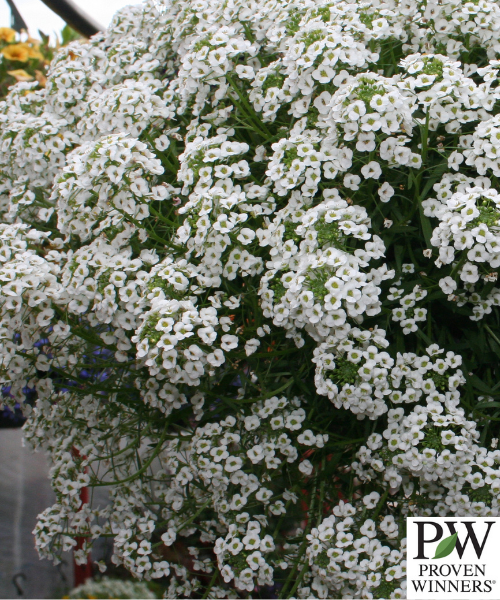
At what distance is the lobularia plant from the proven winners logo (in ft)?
0.16

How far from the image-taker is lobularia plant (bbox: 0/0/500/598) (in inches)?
59.9

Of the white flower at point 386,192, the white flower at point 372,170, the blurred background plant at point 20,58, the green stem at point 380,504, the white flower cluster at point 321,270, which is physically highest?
the blurred background plant at point 20,58

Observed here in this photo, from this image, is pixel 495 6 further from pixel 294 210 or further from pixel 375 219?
pixel 294 210

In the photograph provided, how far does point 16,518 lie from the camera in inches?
116

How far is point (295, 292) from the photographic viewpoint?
1464 millimetres

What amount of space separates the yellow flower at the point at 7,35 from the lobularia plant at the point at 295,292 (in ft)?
9.23

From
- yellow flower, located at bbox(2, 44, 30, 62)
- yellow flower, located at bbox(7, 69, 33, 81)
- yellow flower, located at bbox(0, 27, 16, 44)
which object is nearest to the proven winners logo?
yellow flower, located at bbox(7, 69, 33, 81)

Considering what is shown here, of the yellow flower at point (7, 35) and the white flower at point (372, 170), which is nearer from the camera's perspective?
the white flower at point (372, 170)

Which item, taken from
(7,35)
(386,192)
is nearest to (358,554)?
(386,192)

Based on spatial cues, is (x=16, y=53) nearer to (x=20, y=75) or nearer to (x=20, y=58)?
(x=20, y=58)

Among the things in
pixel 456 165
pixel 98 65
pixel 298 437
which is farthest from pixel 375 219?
pixel 98 65

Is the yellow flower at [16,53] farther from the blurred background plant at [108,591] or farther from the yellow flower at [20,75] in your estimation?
the blurred background plant at [108,591]

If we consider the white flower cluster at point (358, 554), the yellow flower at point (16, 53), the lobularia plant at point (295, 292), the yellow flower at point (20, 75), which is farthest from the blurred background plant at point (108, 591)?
the yellow flower at point (16, 53)

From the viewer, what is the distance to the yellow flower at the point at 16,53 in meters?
4.13
